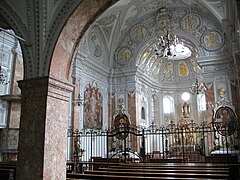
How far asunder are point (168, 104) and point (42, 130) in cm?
1901

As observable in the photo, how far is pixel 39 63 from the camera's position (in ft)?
19.9

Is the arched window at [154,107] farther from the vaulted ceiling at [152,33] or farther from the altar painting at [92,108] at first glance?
the altar painting at [92,108]

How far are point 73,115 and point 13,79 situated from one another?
3.88 metres

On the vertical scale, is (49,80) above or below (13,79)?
below

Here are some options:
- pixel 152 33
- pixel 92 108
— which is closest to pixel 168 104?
pixel 152 33

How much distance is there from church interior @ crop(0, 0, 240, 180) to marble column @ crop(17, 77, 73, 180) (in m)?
0.02

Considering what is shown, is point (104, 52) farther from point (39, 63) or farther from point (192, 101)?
point (39, 63)

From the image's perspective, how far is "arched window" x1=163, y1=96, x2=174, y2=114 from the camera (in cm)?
2338

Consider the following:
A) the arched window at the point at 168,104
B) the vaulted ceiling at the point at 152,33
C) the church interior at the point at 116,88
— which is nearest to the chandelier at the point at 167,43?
the church interior at the point at 116,88

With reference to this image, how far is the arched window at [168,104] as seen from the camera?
76.7 ft

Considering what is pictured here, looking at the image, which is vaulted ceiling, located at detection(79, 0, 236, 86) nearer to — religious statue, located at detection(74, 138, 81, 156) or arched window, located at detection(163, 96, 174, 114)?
arched window, located at detection(163, 96, 174, 114)

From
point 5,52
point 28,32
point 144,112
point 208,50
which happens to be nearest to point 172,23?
Answer: point 208,50

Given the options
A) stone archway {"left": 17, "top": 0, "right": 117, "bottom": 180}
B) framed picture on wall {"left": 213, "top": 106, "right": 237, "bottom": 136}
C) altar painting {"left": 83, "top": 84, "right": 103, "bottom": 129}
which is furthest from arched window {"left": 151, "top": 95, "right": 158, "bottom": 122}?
stone archway {"left": 17, "top": 0, "right": 117, "bottom": 180}

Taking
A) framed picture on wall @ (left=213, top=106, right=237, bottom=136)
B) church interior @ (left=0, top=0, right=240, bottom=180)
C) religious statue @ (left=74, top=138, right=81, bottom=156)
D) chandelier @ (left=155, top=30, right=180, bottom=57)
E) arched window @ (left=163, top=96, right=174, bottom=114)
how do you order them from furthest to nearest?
arched window @ (left=163, top=96, right=174, bottom=114)
framed picture on wall @ (left=213, top=106, right=237, bottom=136)
religious statue @ (left=74, top=138, right=81, bottom=156)
chandelier @ (left=155, top=30, right=180, bottom=57)
church interior @ (left=0, top=0, right=240, bottom=180)
